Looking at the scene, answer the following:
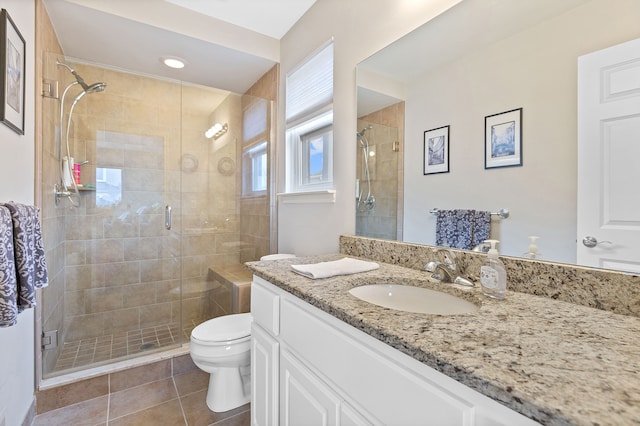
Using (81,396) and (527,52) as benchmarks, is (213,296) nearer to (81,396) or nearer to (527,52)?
(81,396)

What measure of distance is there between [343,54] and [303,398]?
179cm

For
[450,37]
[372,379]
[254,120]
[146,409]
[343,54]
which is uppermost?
[343,54]

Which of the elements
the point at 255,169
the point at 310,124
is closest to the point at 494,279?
the point at 310,124

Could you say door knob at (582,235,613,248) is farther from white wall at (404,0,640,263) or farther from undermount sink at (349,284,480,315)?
undermount sink at (349,284,480,315)

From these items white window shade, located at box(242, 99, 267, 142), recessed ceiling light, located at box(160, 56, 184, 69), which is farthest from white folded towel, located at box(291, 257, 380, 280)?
recessed ceiling light, located at box(160, 56, 184, 69)

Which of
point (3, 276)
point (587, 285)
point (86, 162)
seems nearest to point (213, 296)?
point (86, 162)

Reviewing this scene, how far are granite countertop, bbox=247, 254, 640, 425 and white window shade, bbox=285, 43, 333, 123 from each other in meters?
1.47

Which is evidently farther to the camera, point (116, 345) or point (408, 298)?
point (116, 345)

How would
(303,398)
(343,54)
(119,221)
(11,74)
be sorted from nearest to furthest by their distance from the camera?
(303,398) → (11,74) → (343,54) → (119,221)

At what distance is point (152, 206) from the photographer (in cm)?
263

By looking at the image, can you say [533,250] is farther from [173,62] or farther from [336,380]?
[173,62]

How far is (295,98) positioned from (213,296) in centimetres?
188

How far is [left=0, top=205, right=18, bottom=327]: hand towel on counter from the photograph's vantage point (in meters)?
0.93

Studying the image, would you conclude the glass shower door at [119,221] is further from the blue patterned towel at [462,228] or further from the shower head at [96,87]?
the blue patterned towel at [462,228]
